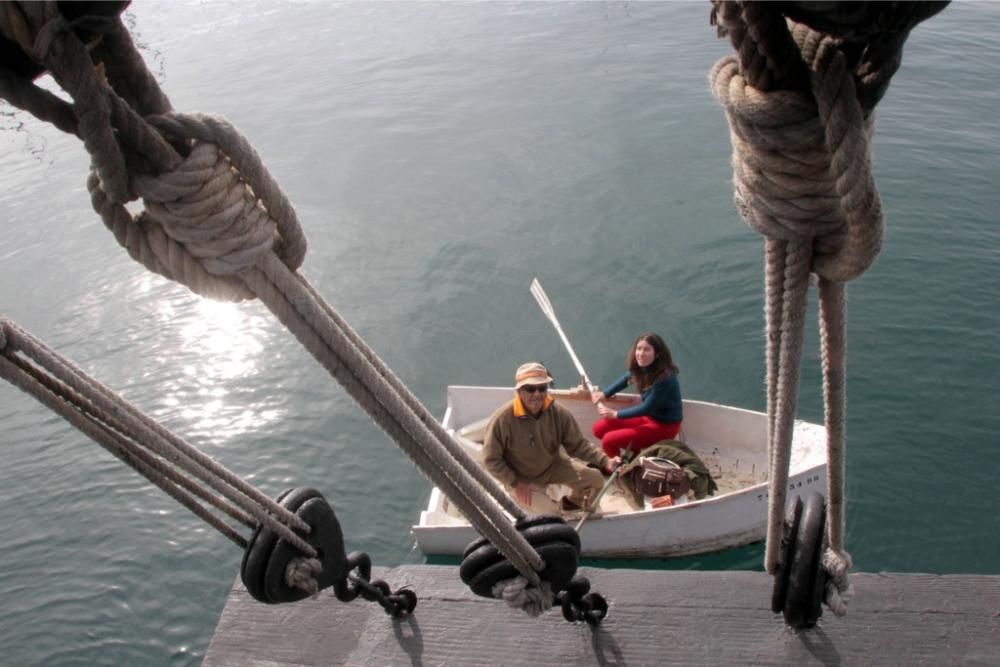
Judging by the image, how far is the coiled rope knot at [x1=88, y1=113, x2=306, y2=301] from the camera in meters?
1.35

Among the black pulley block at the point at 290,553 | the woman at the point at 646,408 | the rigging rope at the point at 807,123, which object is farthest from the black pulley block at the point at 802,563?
the woman at the point at 646,408

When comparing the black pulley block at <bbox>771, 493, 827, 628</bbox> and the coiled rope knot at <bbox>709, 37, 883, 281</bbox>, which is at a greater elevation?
the coiled rope knot at <bbox>709, 37, 883, 281</bbox>

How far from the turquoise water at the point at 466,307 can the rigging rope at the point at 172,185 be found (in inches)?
211

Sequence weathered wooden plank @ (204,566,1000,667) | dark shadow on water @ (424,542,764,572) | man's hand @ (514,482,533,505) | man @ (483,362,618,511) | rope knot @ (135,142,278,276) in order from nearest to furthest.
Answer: rope knot @ (135,142,278,276) < weathered wooden plank @ (204,566,1000,667) < man @ (483,362,618,511) < man's hand @ (514,482,533,505) < dark shadow on water @ (424,542,764,572)

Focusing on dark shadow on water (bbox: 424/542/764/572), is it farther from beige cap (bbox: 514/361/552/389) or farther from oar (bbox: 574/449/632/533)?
beige cap (bbox: 514/361/552/389)

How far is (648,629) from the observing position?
9.16 feet

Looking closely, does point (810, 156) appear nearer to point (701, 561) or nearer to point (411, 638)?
point (411, 638)

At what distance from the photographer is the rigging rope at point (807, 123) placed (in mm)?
1222

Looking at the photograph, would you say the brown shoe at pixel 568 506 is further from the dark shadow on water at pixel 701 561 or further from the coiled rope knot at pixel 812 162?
the coiled rope knot at pixel 812 162

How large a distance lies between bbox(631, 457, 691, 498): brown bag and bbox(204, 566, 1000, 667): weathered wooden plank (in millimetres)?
2960

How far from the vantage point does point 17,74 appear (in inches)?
48.0

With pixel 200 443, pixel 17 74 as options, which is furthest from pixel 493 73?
pixel 17 74

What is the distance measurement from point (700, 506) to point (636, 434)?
0.83 metres

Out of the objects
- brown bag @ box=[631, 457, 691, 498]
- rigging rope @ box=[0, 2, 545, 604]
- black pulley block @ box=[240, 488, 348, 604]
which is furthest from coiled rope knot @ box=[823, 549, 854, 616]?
brown bag @ box=[631, 457, 691, 498]
